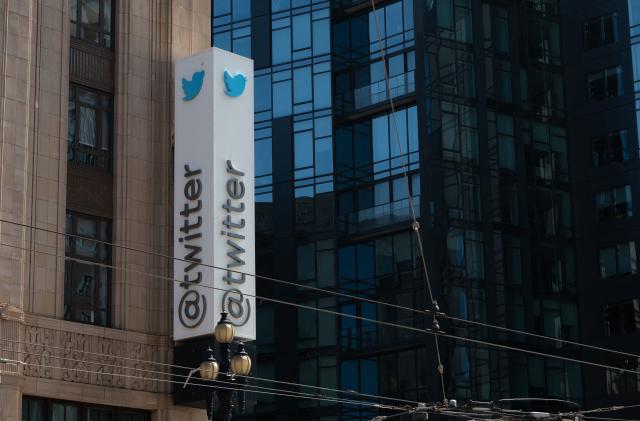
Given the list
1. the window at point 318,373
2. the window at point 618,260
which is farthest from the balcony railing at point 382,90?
the window at point 318,373

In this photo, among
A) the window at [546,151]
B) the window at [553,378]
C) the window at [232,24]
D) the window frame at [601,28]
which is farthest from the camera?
the window at [232,24]

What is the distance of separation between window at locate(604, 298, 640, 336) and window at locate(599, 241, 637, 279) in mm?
1617

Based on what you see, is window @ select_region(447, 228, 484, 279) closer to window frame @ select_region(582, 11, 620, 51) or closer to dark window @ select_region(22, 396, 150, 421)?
window frame @ select_region(582, 11, 620, 51)

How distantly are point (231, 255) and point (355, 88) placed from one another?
129 feet

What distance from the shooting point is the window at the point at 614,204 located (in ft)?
230

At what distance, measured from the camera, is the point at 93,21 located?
3494 cm

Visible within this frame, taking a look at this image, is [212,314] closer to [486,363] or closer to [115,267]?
[115,267]

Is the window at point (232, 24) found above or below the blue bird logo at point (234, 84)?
above

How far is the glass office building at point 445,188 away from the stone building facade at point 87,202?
30891mm

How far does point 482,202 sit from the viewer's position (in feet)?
221

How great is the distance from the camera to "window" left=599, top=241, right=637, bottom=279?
6925 centimetres

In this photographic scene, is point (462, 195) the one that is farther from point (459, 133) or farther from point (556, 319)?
point (556, 319)

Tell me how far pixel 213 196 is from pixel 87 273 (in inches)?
134

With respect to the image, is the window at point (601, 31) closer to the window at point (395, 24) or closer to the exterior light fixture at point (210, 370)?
the window at point (395, 24)
